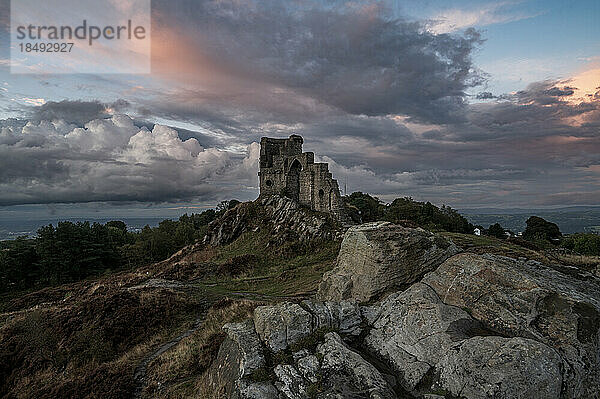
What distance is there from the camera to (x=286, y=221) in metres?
42.8

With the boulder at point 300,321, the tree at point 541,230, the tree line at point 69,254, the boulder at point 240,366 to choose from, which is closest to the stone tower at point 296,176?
the boulder at point 300,321

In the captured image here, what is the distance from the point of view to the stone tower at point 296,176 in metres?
41.8

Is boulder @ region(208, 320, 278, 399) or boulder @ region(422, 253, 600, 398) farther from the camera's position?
boulder @ region(422, 253, 600, 398)

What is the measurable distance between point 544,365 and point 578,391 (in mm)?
1411

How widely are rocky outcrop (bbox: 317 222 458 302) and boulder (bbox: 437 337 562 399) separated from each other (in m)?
5.40

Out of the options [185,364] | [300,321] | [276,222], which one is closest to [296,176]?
[276,222]

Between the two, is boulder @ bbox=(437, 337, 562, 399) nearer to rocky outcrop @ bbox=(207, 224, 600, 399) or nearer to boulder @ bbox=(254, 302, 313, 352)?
rocky outcrop @ bbox=(207, 224, 600, 399)

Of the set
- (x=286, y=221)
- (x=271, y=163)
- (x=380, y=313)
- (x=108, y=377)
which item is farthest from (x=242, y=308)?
(x=271, y=163)

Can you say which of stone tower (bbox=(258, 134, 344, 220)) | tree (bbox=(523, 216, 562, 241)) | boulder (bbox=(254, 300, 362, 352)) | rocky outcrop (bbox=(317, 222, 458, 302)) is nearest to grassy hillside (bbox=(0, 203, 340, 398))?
boulder (bbox=(254, 300, 362, 352))

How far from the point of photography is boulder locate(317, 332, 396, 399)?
8413 millimetres

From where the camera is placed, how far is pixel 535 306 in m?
10.4

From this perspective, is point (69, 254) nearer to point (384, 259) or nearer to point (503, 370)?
point (384, 259)

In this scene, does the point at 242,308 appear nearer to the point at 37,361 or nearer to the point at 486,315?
the point at 37,361

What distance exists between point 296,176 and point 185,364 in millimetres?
36247
